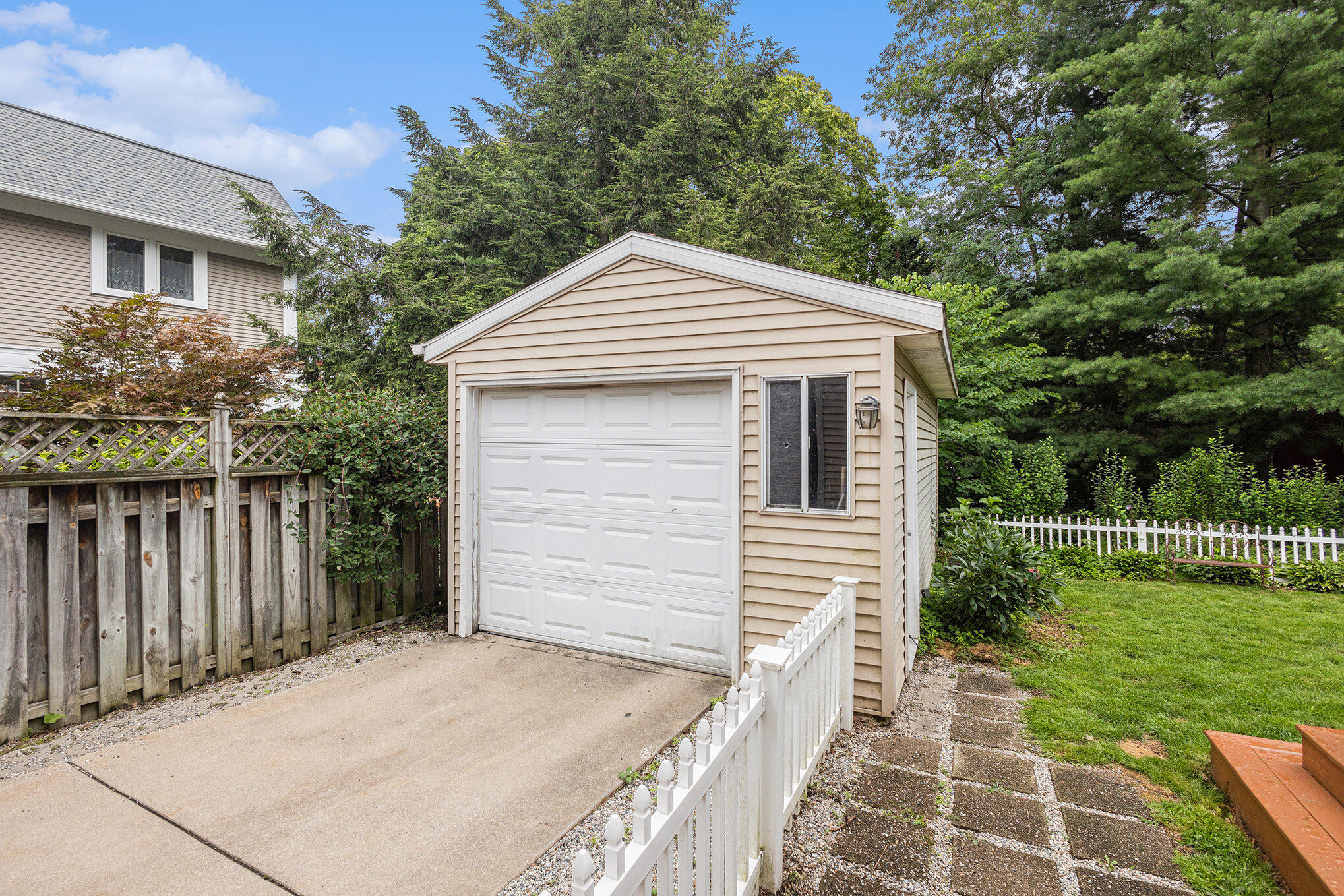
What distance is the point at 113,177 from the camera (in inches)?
376

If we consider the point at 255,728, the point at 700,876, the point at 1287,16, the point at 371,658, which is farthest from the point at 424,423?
the point at 1287,16

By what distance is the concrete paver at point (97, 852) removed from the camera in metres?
2.20

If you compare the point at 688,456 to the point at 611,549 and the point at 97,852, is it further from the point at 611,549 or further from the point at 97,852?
the point at 97,852

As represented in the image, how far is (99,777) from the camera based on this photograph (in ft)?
9.63

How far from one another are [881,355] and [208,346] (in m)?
7.43

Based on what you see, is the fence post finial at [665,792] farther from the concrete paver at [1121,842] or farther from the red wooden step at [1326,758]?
the red wooden step at [1326,758]

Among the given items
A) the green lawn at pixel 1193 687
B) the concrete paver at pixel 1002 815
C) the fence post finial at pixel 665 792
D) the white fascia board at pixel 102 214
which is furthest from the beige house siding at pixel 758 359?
the white fascia board at pixel 102 214

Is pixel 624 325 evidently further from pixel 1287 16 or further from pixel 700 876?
pixel 1287 16

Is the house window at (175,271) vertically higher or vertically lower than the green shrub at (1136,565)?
higher

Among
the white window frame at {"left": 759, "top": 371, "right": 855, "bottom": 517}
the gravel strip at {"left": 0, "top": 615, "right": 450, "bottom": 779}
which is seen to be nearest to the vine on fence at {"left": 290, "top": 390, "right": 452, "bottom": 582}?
the gravel strip at {"left": 0, "top": 615, "right": 450, "bottom": 779}

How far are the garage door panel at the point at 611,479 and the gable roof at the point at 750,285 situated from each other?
1.20 m

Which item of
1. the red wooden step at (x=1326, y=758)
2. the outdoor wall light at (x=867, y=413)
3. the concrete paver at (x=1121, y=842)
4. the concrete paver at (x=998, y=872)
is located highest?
the outdoor wall light at (x=867, y=413)

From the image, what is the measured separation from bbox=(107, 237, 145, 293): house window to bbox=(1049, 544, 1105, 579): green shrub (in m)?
14.6

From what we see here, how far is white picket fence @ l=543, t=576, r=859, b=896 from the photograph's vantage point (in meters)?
1.30
